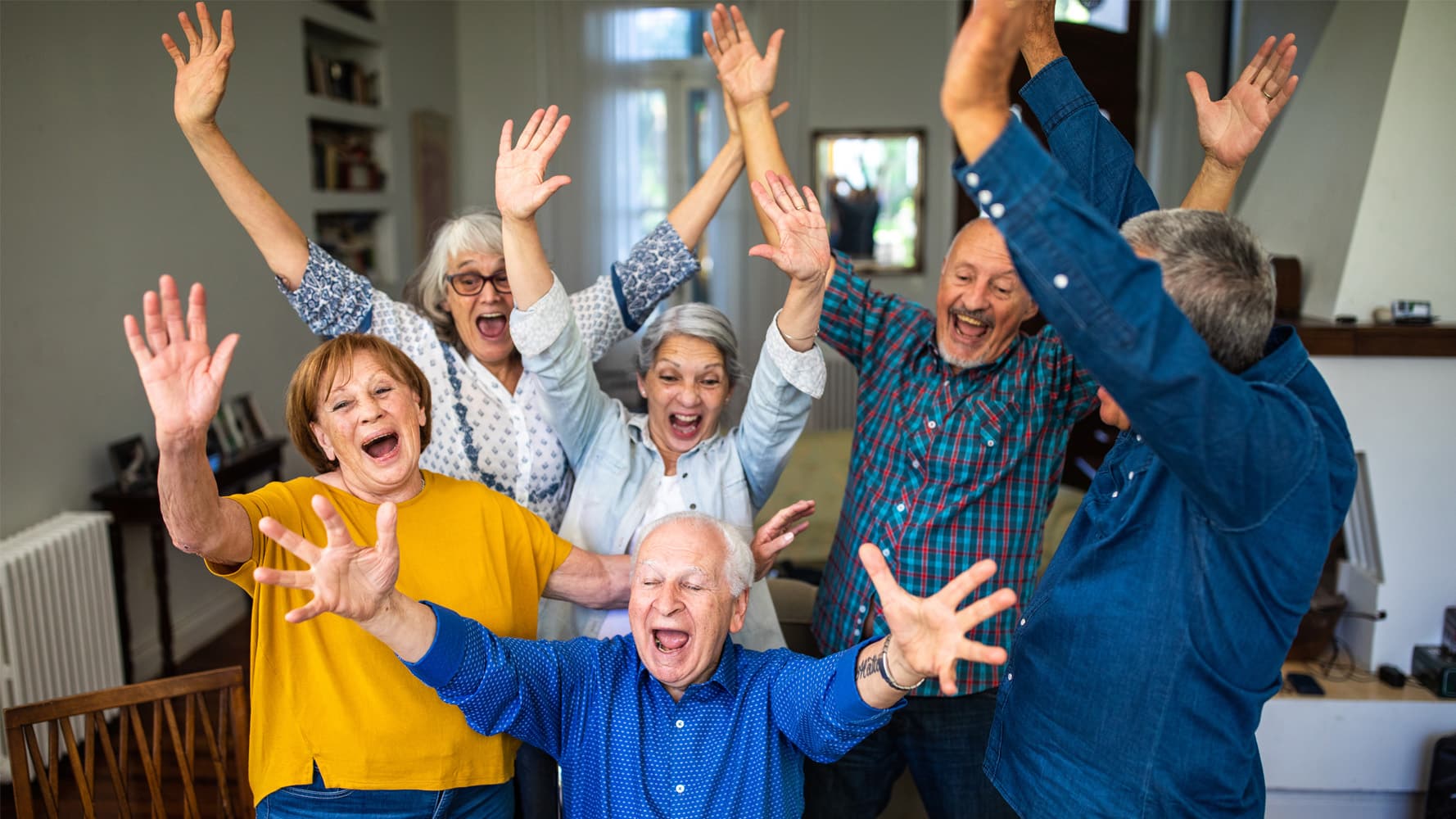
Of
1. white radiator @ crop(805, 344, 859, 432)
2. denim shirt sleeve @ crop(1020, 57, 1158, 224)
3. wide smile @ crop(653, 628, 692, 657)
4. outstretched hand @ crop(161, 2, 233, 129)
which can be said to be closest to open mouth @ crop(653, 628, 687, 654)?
wide smile @ crop(653, 628, 692, 657)

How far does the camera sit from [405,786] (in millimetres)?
1601

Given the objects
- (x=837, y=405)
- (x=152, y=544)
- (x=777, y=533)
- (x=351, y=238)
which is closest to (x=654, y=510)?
(x=777, y=533)

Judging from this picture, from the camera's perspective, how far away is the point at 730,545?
1.72m

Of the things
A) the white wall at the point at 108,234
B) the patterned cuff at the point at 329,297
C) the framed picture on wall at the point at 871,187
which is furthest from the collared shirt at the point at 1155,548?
the framed picture on wall at the point at 871,187

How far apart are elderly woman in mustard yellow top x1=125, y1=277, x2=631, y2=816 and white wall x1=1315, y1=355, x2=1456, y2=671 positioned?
2.41 metres

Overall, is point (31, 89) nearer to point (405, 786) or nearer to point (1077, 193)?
point (405, 786)

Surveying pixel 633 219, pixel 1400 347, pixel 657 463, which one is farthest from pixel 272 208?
pixel 633 219

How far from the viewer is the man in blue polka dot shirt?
150cm

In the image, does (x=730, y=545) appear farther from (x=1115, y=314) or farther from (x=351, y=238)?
(x=351, y=238)

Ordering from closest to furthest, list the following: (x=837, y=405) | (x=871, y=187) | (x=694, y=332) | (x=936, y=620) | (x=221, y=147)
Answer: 1. (x=936, y=620)
2. (x=221, y=147)
3. (x=694, y=332)
4. (x=871, y=187)
5. (x=837, y=405)

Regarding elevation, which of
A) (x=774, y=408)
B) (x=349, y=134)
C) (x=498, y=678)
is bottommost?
(x=498, y=678)

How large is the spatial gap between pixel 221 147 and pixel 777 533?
4.06ft

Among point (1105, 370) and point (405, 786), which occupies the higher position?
point (1105, 370)

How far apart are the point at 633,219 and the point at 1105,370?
19.8 feet
